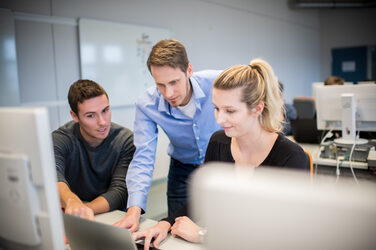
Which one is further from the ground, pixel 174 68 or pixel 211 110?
pixel 174 68

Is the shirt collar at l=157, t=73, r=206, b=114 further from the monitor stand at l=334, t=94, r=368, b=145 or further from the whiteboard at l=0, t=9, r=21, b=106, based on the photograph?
the whiteboard at l=0, t=9, r=21, b=106

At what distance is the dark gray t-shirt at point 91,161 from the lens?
1.70 m

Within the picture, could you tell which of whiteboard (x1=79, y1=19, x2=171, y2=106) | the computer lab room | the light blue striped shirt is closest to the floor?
the computer lab room

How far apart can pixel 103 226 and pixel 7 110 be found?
0.43m

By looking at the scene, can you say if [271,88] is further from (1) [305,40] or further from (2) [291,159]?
(1) [305,40]

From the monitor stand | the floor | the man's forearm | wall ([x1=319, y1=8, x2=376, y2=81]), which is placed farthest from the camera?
wall ([x1=319, y1=8, x2=376, y2=81])

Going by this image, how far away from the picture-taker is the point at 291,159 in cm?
127

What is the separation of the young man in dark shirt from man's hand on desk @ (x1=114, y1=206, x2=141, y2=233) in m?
0.27

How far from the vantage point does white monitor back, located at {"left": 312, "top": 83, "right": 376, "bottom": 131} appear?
2531 mm

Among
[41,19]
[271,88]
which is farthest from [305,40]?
[271,88]

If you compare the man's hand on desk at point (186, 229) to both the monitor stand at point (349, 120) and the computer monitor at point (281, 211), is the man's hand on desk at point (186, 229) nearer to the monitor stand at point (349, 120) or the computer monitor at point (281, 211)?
the computer monitor at point (281, 211)

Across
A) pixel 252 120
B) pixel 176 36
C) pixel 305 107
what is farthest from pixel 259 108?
pixel 305 107

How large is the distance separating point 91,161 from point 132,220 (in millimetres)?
536

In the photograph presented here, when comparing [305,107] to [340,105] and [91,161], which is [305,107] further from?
[91,161]
